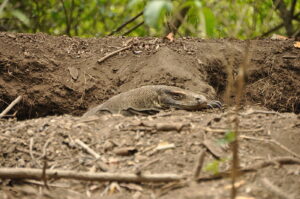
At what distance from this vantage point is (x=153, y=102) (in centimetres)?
556

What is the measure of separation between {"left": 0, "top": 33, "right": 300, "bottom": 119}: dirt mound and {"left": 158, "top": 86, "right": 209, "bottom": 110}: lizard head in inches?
21.1

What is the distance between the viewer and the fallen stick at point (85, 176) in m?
3.20

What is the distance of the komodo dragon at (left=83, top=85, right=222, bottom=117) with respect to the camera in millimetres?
5398

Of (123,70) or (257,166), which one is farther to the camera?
(123,70)

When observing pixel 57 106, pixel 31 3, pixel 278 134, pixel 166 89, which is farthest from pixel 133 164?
pixel 31 3

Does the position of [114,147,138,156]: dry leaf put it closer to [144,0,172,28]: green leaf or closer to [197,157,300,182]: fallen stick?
[197,157,300,182]: fallen stick

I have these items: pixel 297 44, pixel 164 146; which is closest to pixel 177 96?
pixel 164 146

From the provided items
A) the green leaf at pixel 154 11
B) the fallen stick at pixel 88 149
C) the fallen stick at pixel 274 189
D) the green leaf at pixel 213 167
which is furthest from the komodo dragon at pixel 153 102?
the green leaf at pixel 154 11

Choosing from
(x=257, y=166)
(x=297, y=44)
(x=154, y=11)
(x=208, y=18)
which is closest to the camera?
(x=154, y=11)

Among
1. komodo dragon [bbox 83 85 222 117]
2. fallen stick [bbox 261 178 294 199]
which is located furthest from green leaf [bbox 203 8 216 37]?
komodo dragon [bbox 83 85 222 117]

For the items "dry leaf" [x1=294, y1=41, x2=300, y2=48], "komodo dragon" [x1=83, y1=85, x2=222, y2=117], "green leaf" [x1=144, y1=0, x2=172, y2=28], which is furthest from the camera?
"dry leaf" [x1=294, y1=41, x2=300, y2=48]

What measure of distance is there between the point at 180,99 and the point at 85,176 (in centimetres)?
239

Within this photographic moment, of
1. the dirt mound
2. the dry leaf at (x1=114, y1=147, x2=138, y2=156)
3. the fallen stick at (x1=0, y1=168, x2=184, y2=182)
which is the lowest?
the fallen stick at (x1=0, y1=168, x2=184, y2=182)

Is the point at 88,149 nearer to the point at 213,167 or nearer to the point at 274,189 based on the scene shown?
the point at 213,167
